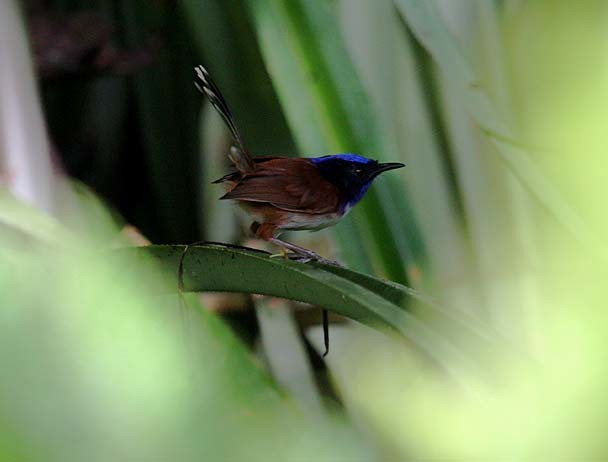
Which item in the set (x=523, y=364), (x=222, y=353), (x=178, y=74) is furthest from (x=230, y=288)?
(x=178, y=74)

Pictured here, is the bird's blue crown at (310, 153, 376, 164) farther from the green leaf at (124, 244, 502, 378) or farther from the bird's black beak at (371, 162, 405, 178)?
the green leaf at (124, 244, 502, 378)

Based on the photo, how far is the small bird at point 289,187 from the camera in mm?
567

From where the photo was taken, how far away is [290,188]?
599 millimetres

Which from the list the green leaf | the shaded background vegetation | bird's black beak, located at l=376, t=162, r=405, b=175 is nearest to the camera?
the shaded background vegetation

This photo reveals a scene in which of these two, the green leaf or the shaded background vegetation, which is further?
the green leaf

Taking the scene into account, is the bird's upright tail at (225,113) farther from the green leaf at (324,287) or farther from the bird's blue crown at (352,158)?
the green leaf at (324,287)

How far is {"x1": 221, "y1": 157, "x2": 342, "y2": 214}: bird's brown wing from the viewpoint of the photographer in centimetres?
58

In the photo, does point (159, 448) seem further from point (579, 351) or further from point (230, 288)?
A: point (230, 288)

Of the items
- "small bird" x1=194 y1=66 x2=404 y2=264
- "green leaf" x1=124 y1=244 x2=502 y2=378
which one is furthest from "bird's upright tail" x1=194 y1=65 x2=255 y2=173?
"green leaf" x1=124 y1=244 x2=502 y2=378

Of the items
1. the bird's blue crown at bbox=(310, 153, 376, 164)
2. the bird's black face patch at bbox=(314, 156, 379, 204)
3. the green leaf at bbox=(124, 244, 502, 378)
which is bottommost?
the green leaf at bbox=(124, 244, 502, 378)

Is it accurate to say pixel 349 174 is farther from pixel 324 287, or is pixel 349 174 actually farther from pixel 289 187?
pixel 324 287

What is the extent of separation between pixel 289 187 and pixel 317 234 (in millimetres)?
188

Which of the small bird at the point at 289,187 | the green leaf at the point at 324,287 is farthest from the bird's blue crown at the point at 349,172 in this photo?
the green leaf at the point at 324,287

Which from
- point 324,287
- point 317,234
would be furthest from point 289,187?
point 324,287
